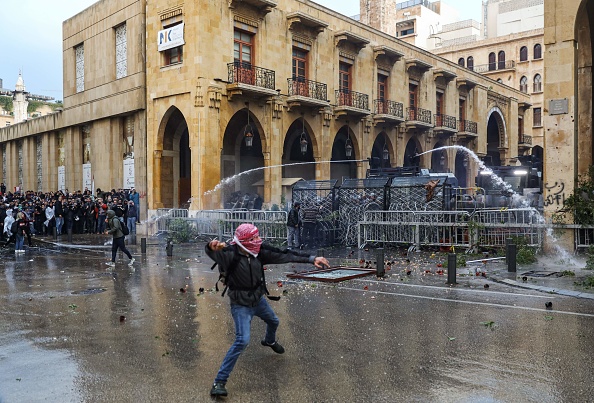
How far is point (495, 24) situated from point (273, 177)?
50.0m

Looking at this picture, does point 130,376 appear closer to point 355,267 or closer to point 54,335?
point 54,335

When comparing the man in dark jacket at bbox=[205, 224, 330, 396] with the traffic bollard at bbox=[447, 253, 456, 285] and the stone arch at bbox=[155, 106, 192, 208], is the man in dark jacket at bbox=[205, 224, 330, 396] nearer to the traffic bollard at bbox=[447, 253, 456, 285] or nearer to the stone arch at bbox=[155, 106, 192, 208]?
the traffic bollard at bbox=[447, 253, 456, 285]

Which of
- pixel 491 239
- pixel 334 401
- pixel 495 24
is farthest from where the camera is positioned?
pixel 495 24

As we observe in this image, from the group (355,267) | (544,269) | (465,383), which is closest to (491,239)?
(544,269)

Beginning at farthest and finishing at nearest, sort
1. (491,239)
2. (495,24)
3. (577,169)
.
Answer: (495,24)
(491,239)
(577,169)

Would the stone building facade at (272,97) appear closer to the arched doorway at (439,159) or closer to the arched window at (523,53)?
the arched doorway at (439,159)

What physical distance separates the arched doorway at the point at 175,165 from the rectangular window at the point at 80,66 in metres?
8.08

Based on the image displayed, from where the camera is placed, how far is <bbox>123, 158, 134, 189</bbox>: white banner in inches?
1122

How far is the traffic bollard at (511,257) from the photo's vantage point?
12.1m


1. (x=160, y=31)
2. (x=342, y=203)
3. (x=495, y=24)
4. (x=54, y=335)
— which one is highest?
(x=495, y=24)

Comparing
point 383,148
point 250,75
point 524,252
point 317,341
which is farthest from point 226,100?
point 317,341

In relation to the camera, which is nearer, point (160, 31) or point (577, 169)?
point (577, 169)

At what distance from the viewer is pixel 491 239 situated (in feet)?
50.2

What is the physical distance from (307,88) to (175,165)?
744 cm
